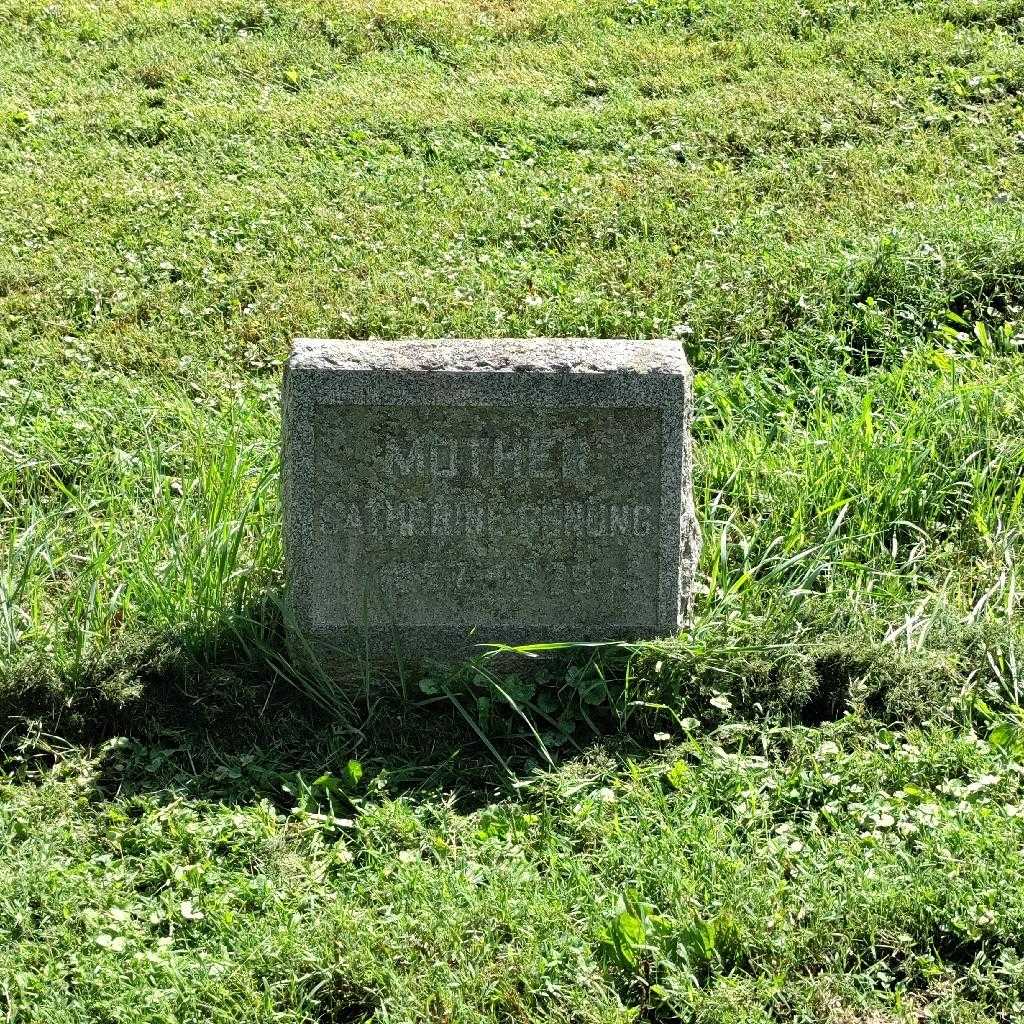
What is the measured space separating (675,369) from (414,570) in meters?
0.92

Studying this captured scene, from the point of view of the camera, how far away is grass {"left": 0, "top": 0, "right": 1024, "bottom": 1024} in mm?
3377

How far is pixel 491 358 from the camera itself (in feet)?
13.4

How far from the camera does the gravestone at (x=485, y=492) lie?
4.06 metres

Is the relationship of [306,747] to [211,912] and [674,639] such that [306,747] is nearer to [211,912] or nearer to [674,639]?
[211,912]

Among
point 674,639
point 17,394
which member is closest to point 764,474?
point 674,639

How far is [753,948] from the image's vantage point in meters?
3.34

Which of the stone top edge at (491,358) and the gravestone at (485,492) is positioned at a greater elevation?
the stone top edge at (491,358)

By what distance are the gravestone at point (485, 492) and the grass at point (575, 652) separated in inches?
6.2

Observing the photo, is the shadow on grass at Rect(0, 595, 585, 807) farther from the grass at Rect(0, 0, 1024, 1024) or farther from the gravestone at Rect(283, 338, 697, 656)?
the gravestone at Rect(283, 338, 697, 656)

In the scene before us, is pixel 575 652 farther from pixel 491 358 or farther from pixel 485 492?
pixel 491 358

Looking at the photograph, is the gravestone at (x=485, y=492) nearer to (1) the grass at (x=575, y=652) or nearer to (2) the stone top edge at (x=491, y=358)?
(2) the stone top edge at (x=491, y=358)

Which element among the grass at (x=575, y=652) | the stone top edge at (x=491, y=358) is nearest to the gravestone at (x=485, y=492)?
the stone top edge at (x=491, y=358)

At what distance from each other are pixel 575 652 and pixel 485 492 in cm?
54

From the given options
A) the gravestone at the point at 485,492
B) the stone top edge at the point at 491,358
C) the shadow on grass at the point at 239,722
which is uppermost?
the stone top edge at the point at 491,358
